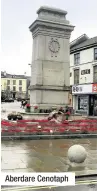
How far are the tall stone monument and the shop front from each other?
50.1 ft

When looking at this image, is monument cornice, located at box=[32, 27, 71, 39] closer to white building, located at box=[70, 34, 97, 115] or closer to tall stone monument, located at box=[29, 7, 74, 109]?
tall stone monument, located at box=[29, 7, 74, 109]

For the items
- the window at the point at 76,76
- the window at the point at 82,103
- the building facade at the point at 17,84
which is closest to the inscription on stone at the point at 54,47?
the window at the point at 82,103

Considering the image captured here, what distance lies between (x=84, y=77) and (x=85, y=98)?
3.12m

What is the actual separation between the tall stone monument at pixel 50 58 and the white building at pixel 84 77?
50.1ft

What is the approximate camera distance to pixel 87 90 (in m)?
40.2

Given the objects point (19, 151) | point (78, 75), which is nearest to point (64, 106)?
point (19, 151)

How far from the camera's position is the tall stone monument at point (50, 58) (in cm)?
2370

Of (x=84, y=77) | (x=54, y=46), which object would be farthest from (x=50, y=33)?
(x=84, y=77)

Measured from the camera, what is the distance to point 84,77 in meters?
41.7

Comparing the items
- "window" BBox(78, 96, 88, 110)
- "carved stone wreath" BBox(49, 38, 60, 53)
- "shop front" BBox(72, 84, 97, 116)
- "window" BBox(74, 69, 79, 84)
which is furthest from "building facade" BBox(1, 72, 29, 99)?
"carved stone wreath" BBox(49, 38, 60, 53)

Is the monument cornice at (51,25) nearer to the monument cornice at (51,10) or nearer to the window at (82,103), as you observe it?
the monument cornice at (51,10)

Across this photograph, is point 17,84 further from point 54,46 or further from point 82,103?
point 54,46

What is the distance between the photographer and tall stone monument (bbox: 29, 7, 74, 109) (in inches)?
933

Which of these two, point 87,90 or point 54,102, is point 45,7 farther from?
point 87,90
